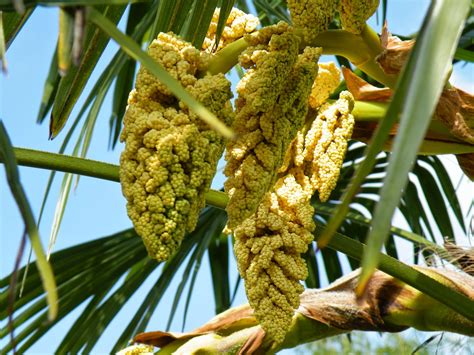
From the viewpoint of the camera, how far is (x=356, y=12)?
1285 millimetres

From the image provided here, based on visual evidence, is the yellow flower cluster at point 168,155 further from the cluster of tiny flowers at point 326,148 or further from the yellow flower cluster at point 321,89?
the yellow flower cluster at point 321,89

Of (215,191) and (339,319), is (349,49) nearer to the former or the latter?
(215,191)

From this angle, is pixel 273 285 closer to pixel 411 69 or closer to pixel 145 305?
pixel 411 69

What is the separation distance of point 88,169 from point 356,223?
1602 mm

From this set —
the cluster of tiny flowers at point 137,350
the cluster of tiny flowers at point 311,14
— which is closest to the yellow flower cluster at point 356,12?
the cluster of tiny flowers at point 311,14

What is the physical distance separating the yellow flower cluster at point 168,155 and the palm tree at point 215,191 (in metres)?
0.12

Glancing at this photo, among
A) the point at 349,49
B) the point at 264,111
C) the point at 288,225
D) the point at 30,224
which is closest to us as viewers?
the point at 30,224

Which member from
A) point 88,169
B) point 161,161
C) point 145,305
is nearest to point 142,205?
point 161,161

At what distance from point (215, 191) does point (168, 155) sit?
353 millimetres

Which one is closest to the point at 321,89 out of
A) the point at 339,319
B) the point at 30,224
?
the point at 339,319

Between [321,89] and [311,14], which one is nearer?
[311,14]

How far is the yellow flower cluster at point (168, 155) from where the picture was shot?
2.97 ft

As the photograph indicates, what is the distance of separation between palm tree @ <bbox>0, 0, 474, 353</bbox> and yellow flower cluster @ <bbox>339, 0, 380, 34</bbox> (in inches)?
1.2

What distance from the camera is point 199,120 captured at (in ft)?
3.24
